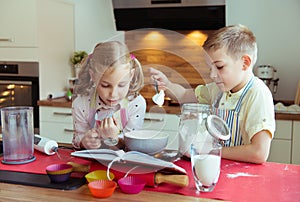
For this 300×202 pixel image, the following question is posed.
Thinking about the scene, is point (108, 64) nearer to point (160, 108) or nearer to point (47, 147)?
point (160, 108)

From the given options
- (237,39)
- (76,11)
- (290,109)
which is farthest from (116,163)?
(76,11)

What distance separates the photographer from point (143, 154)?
1026mm

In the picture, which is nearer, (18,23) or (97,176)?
(97,176)

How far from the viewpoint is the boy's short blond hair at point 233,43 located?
119 centimetres

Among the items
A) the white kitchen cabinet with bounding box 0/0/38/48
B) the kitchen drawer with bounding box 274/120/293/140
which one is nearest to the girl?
the kitchen drawer with bounding box 274/120/293/140

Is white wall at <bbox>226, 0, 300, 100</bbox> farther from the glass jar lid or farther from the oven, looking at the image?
the glass jar lid

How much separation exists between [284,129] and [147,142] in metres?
1.41

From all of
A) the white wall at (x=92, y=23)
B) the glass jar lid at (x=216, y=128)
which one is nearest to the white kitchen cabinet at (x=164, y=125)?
the glass jar lid at (x=216, y=128)

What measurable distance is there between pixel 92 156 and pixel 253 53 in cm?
61

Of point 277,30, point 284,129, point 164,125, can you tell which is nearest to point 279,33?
point 277,30

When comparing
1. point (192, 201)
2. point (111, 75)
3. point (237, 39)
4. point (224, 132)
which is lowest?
point (192, 201)

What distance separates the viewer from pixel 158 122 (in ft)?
3.76

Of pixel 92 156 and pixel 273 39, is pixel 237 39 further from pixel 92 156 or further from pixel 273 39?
pixel 273 39

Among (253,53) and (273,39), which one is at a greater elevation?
(273,39)
